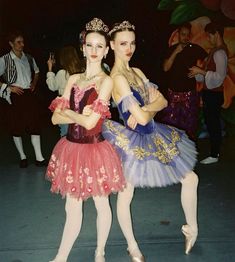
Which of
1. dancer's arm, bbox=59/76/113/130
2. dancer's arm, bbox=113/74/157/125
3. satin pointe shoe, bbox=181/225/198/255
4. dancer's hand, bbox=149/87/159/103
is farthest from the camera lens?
satin pointe shoe, bbox=181/225/198/255

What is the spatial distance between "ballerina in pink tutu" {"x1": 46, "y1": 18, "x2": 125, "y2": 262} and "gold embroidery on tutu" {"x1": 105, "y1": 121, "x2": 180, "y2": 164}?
0.10 meters

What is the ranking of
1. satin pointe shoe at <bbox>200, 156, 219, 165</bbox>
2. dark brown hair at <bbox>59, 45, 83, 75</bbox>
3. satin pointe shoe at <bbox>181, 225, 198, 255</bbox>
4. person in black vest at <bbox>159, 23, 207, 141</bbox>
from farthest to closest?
satin pointe shoe at <bbox>200, 156, 219, 165</bbox>
person in black vest at <bbox>159, 23, 207, 141</bbox>
dark brown hair at <bbox>59, 45, 83, 75</bbox>
satin pointe shoe at <bbox>181, 225, 198, 255</bbox>

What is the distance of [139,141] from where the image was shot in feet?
10.7

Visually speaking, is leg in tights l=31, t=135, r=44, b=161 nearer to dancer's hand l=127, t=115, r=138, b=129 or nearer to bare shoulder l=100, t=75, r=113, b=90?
dancer's hand l=127, t=115, r=138, b=129

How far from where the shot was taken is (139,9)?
9453 millimetres

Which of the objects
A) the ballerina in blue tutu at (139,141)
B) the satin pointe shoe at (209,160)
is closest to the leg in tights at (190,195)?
the ballerina in blue tutu at (139,141)

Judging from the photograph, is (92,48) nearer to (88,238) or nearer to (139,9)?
(88,238)

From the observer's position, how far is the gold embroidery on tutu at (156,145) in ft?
A: 10.6

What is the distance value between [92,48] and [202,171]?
334 cm

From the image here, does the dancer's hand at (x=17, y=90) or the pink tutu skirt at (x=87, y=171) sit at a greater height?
the pink tutu skirt at (x=87, y=171)

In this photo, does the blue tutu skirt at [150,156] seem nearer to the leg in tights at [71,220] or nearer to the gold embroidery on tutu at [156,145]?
the gold embroidery on tutu at [156,145]

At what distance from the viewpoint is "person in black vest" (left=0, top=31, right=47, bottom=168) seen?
600 centimetres

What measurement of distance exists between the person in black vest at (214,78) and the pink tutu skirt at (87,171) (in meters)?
3.34

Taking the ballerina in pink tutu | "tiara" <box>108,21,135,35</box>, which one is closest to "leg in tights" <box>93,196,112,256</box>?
the ballerina in pink tutu
